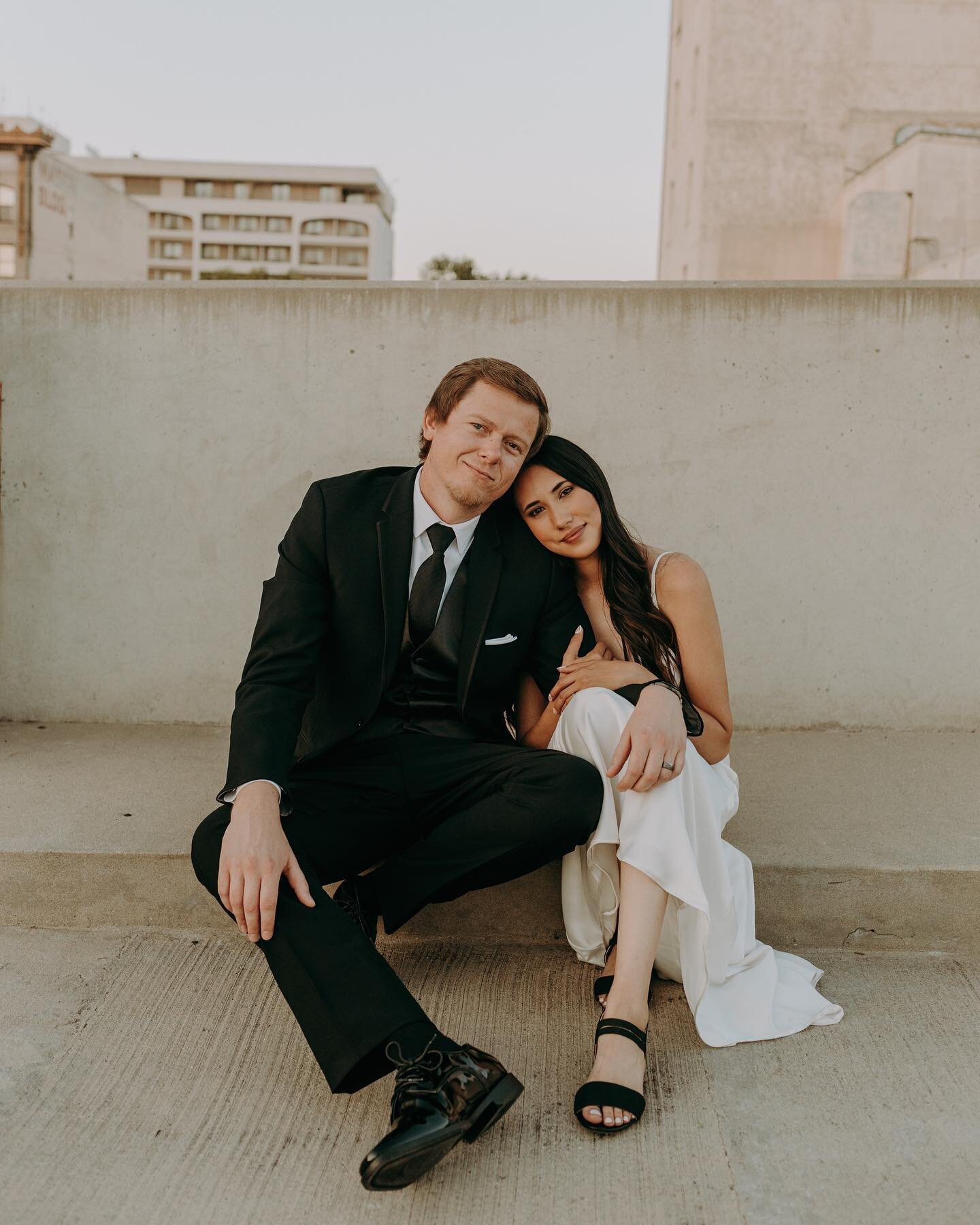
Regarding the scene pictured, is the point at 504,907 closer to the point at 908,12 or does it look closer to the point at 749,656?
the point at 749,656

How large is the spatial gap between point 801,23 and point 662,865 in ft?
106

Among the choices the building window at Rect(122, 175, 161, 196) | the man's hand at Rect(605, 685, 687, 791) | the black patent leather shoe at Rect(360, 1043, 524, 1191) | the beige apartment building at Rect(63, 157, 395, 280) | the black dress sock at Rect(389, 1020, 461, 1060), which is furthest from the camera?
the building window at Rect(122, 175, 161, 196)

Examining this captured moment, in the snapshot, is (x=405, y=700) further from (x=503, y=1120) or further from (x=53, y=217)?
(x=53, y=217)

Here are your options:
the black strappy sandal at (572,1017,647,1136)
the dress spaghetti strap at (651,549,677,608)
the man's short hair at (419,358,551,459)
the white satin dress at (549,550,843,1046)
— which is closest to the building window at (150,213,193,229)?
the man's short hair at (419,358,551,459)

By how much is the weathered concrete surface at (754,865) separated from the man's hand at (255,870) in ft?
2.56

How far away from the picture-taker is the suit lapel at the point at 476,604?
262 cm

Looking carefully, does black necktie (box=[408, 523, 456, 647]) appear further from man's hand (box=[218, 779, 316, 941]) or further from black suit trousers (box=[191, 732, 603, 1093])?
man's hand (box=[218, 779, 316, 941])

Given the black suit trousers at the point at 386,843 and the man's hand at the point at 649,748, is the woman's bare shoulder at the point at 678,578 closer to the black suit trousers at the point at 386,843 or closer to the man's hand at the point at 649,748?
the man's hand at the point at 649,748

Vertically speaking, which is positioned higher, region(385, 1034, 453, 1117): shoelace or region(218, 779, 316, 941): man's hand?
region(218, 779, 316, 941): man's hand

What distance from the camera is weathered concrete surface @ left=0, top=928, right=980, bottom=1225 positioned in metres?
1.86

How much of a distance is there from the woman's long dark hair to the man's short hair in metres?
0.07

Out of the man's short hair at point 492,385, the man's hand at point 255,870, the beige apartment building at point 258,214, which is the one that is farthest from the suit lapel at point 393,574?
the beige apartment building at point 258,214

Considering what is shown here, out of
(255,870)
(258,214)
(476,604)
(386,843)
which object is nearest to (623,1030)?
(386,843)

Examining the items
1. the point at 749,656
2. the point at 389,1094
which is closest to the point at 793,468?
the point at 749,656
